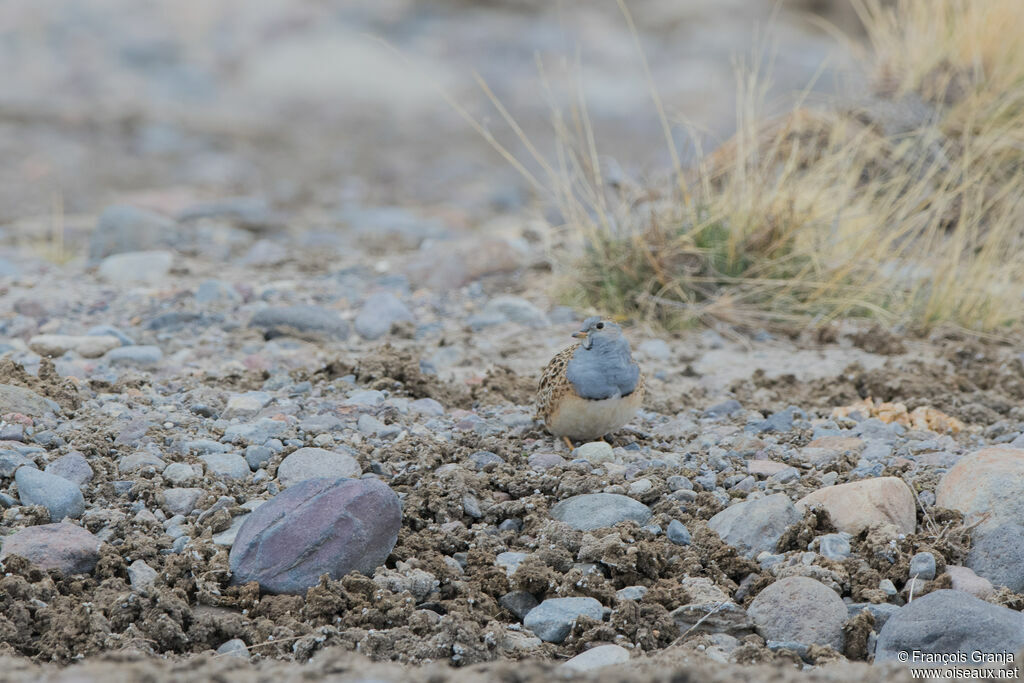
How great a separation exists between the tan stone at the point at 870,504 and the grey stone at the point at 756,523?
94 mm

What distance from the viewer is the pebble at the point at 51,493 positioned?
117 inches

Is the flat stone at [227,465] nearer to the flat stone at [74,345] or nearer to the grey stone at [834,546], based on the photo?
the flat stone at [74,345]

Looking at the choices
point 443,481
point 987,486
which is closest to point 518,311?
point 443,481

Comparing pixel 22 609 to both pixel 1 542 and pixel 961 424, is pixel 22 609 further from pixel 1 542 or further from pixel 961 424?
pixel 961 424

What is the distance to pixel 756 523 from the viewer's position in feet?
9.82

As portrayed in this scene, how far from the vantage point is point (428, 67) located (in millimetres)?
13602

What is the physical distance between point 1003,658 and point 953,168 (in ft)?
11.8

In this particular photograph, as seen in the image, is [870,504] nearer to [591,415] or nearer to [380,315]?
[591,415]

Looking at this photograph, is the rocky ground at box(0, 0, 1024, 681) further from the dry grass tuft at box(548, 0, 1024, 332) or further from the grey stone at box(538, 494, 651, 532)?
the dry grass tuft at box(548, 0, 1024, 332)

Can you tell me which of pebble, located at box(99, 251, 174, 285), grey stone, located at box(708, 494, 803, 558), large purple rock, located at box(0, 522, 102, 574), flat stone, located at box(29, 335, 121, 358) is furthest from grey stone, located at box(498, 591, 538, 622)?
→ pebble, located at box(99, 251, 174, 285)

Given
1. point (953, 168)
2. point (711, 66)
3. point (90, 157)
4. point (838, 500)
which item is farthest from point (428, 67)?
point (838, 500)

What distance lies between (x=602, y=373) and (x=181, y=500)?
131cm

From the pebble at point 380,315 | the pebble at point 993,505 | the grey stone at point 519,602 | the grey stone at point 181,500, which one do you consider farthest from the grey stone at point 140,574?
the pebble at point 380,315

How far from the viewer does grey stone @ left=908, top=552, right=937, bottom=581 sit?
9.22 feet
